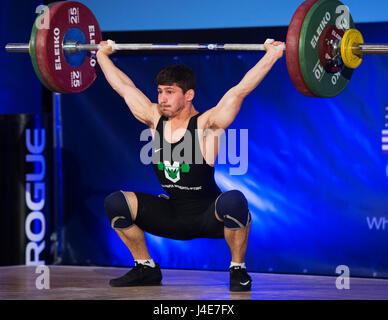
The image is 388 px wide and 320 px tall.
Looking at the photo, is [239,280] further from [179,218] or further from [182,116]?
[182,116]

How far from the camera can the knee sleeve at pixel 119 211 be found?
4.19 metres

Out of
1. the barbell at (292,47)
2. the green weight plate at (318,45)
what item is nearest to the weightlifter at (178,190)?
the barbell at (292,47)

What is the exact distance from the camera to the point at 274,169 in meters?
5.04

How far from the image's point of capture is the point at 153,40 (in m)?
5.30

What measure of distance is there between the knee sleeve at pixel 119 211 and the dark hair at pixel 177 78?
A: 65cm

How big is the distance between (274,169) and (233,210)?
1.12 metres

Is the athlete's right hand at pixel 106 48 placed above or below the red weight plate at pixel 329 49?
above

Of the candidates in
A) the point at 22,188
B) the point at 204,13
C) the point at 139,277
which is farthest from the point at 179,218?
the point at 204,13

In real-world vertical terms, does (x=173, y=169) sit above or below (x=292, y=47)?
below

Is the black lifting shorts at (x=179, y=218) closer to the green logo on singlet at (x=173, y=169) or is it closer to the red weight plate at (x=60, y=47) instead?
the green logo on singlet at (x=173, y=169)

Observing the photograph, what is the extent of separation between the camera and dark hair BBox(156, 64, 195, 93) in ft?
13.9

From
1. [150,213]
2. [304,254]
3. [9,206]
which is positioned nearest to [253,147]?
[304,254]

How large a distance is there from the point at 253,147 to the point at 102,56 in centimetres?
123

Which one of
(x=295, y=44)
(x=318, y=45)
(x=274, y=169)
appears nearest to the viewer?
(x=295, y=44)
